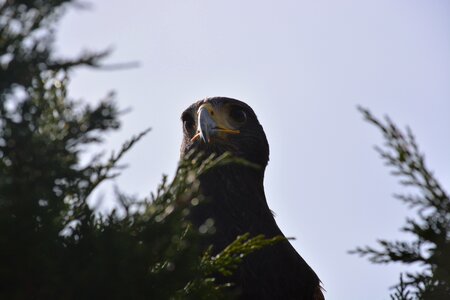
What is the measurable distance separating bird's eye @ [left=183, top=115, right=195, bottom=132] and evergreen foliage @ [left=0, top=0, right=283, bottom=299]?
362 cm

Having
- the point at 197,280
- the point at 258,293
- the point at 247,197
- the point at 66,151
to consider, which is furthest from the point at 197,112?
the point at 66,151

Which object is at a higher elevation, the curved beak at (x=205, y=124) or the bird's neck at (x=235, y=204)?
the curved beak at (x=205, y=124)

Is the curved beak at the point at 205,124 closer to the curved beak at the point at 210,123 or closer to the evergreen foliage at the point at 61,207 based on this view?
the curved beak at the point at 210,123

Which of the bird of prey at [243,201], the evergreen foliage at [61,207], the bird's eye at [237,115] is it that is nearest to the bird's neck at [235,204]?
the bird of prey at [243,201]

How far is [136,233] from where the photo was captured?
2396mm

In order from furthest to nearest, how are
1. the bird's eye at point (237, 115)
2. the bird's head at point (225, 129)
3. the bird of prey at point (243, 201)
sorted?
the bird's eye at point (237, 115)
the bird's head at point (225, 129)
the bird of prey at point (243, 201)

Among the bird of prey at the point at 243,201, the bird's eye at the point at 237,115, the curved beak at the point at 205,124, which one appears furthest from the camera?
the bird's eye at the point at 237,115

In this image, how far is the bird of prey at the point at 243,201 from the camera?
16.4 ft

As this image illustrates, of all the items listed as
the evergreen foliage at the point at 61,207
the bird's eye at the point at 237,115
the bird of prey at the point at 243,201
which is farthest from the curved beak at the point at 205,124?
the evergreen foliage at the point at 61,207

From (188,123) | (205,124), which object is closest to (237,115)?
(188,123)

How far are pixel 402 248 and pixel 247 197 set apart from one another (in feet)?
10.3

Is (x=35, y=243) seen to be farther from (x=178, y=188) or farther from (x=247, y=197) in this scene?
(x=247, y=197)

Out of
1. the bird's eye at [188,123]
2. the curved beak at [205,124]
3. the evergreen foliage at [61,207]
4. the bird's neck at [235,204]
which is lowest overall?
the evergreen foliage at [61,207]

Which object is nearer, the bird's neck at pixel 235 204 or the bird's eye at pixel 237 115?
the bird's neck at pixel 235 204
